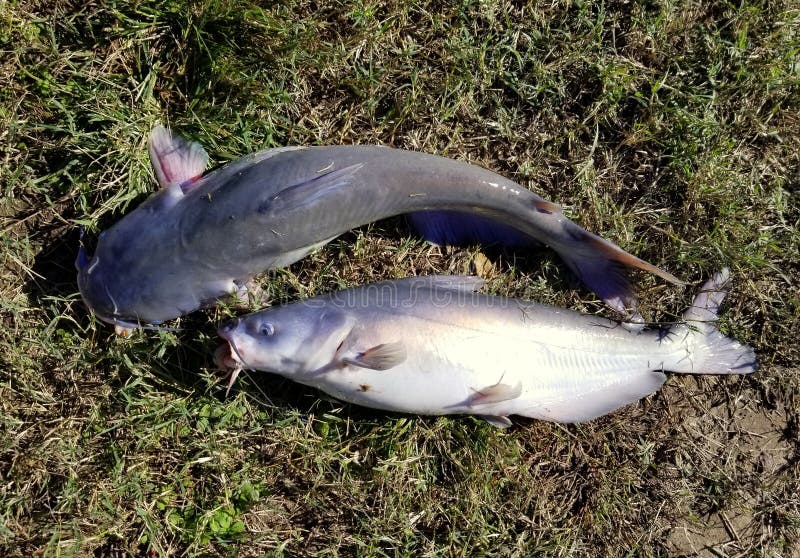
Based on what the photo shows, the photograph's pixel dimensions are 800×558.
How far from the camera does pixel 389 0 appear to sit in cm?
349

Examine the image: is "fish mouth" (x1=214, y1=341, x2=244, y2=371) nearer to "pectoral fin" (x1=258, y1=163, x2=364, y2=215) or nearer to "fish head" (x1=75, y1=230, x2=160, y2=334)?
"fish head" (x1=75, y1=230, x2=160, y2=334)

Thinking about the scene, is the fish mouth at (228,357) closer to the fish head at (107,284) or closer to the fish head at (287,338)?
the fish head at (287,338)

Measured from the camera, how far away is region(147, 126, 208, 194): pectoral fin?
3188mm

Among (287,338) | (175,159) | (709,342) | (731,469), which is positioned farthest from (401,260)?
(731,469)

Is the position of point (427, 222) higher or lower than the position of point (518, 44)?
lower

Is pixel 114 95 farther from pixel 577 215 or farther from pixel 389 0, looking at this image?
pixel 577 215

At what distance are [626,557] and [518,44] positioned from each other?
2955mm

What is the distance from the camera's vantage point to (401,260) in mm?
3523

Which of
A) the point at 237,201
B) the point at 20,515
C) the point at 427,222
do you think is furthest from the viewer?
the point at 427,222

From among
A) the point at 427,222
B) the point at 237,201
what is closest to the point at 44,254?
the point at 237,201

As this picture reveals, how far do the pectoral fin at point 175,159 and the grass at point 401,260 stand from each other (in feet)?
0.35

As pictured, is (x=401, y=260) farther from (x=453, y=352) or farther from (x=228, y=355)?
(x=228, y=355)

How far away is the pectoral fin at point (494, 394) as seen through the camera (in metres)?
3.12

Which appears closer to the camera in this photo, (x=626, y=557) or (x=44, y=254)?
(x=44, y=254)
